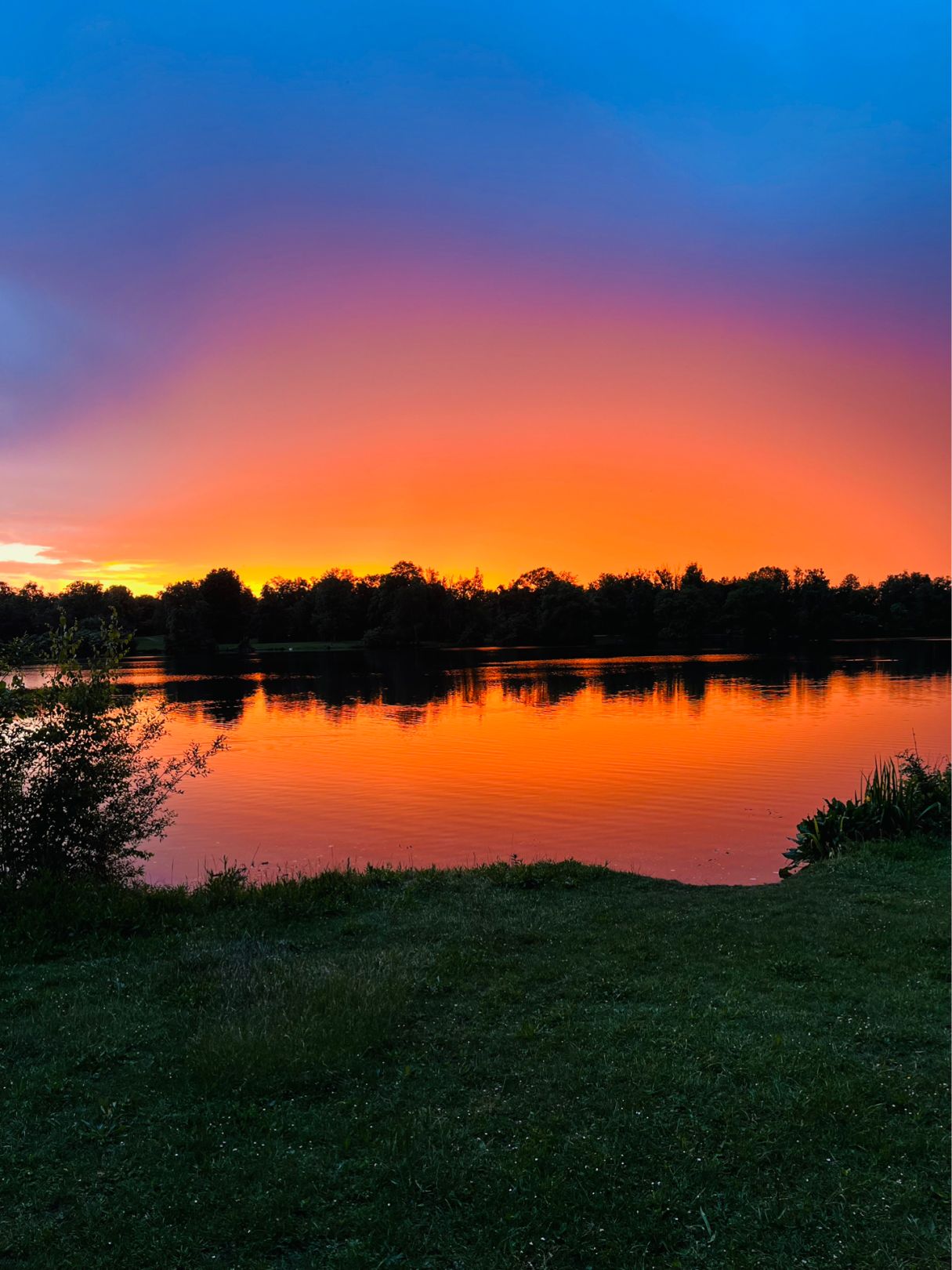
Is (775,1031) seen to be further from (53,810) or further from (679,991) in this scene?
(53,810)

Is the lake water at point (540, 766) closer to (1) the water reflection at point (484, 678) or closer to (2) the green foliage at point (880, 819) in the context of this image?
(1) the water reflection at point (484, 678)

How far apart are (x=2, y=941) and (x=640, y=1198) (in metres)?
8.90

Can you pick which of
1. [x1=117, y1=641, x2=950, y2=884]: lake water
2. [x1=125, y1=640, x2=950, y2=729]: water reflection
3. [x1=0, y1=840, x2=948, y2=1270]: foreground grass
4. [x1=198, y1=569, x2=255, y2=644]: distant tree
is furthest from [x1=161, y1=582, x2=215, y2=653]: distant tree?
[x1=0, y1=840, x2=948, y2=1270]: foreground grass

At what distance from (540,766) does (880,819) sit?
17.1 metres

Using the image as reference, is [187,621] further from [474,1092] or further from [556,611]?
[474,1092]

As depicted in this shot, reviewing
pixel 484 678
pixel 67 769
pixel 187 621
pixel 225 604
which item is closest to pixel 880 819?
pixel 67 769

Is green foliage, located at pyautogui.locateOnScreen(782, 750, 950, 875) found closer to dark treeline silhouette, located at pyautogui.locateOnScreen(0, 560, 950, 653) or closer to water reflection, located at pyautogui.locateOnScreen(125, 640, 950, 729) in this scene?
water reflection, located at pyautogui.locateOnScreen(125, 640, 950, 729)

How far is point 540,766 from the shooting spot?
33094mm

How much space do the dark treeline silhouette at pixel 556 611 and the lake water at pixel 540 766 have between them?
295ft

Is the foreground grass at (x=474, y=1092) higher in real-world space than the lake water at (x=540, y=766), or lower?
higher

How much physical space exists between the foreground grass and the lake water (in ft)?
24.0

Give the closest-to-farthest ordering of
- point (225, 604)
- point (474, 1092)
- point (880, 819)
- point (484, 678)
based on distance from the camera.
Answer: point (474, 1092)
point (880, 819)
point (484, 678)
point (225, 604)

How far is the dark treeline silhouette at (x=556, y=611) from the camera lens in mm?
164625

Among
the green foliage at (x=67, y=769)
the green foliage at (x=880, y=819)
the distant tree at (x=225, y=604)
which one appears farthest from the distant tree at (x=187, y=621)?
the green foliage at (x=880, y=819)
